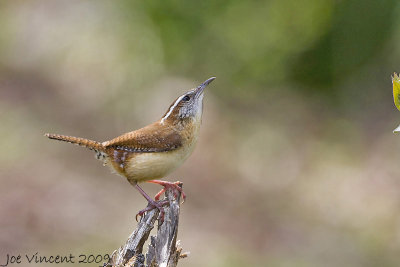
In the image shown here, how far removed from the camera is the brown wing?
401 centimetres

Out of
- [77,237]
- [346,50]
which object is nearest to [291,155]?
[346,50]

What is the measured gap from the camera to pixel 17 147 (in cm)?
822

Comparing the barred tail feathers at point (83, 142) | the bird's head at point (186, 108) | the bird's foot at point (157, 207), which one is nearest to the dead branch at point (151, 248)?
the bird's foot at point (157, 207)

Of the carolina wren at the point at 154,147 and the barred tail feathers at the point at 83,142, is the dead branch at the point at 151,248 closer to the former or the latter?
the carolina wren at the point at 154,147

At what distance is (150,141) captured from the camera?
4.07 m

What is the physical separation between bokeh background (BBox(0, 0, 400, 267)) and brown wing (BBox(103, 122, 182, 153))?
9.17 feet

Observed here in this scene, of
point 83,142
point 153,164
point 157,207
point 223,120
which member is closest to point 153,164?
A: point 153,164

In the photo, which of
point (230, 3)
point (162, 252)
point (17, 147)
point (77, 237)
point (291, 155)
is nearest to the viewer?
point (162, 252)

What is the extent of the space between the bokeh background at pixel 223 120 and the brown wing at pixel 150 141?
279 centimetres

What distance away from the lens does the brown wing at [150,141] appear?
4012 mm

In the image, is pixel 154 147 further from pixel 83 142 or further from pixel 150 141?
pixel 83 142

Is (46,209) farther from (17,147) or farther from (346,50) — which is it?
(346,50)

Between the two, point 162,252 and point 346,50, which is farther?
point 346,50

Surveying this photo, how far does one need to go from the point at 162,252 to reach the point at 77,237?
3.43 metres
